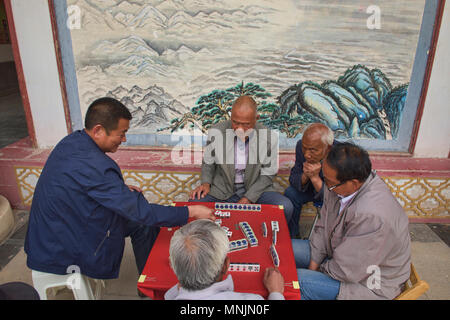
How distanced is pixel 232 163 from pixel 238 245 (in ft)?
3.93

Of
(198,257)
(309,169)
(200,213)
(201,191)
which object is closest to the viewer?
(198,257)

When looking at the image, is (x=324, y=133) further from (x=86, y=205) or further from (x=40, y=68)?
(x=40, y=68)

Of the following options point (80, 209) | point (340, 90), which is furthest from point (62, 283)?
point (340, 90)

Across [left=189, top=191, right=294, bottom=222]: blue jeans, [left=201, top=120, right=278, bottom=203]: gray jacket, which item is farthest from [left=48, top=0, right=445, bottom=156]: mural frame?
[left=189, top=191, right=294, bottom=222]: blue jeans

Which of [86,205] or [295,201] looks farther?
[295,201]

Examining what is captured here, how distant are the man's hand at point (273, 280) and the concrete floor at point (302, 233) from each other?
1.44 metres

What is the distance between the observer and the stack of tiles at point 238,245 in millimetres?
1964

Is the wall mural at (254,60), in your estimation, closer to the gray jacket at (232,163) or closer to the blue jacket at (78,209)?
the gray jacket at (232,163)

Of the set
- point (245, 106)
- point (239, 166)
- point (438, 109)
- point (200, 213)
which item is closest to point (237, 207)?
point (200, 213)

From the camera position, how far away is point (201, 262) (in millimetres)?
1374

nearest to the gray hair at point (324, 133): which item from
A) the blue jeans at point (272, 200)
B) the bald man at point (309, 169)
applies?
the bald man at point (309, 169)

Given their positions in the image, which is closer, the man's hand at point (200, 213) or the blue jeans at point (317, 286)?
the blue jeans at point (317, 286)

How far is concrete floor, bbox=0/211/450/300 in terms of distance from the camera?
2699mm

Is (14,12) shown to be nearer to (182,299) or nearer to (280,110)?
(280,110)
